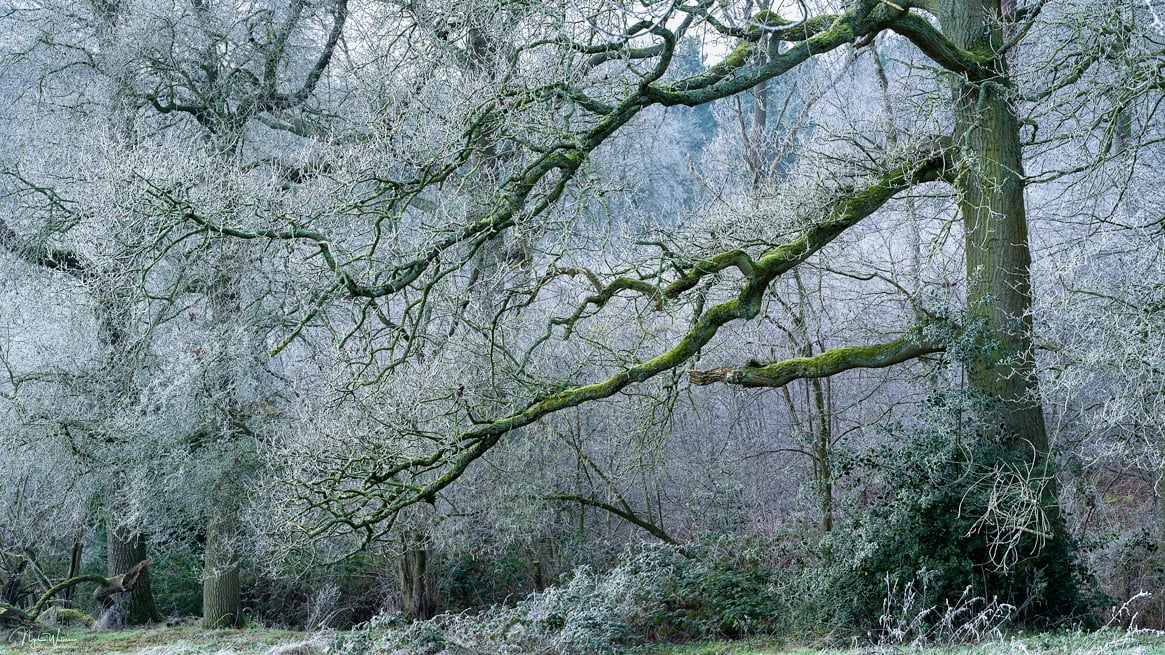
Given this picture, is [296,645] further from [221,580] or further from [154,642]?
[221,580]

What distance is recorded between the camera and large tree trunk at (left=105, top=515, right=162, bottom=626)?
14148 millimetres

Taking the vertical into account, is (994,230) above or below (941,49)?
below

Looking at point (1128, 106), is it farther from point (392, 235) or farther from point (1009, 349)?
point (392, 235)

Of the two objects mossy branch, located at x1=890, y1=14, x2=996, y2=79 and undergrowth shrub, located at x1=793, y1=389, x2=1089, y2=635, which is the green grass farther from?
mossy branch, located at x1=890, y1=14, x2=996, y2=79

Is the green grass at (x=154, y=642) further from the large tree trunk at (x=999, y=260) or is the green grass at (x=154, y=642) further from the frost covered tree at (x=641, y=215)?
the large tree trunk at (x=999, y=260)

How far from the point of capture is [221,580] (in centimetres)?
1327

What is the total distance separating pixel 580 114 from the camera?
37.0ft

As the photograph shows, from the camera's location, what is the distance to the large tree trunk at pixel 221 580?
12250 mm

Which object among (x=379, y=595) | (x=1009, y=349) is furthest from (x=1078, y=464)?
(x=379, y=595)

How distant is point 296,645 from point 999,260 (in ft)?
23.4

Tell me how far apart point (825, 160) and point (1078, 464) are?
356cm

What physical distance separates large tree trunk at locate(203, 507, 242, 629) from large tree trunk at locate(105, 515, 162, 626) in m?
1.60

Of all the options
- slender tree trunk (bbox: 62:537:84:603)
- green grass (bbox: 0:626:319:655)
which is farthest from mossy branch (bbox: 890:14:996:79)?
slender tree trunk (bbox: 62:537:84:603)

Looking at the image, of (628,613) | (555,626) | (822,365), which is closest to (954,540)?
(822,365)
